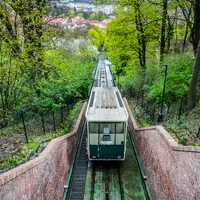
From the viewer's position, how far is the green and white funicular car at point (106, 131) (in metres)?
9.97

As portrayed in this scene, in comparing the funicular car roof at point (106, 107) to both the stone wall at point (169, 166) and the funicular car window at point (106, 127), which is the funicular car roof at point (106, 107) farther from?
the stone wall at point (169, 166)

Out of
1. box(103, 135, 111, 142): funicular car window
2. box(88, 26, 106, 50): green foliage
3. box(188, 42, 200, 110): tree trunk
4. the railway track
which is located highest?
box(88, 26, 106, 50): green foliage

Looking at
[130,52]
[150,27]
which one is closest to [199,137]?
[150,27]

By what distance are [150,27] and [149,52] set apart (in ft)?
12.8

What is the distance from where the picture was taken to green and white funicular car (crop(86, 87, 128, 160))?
32.7 ft

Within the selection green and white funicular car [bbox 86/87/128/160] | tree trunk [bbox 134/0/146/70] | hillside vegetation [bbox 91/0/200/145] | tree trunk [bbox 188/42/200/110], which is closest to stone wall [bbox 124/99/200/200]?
hillside vegetation [bbox 91/0/200/145]

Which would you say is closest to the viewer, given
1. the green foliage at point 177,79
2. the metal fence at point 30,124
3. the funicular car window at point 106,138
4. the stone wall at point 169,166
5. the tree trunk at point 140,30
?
the stone wall at point 169,166

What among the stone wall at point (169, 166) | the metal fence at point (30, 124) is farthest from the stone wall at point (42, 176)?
the stone wall at point (169, 166)

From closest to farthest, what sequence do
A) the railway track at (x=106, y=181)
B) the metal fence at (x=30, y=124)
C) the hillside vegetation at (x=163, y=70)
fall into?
1. the railway track at (x=106, y=181)
2. the hillside vegetation at (x=163, y=70)
3. the metal fence at (x=30, y=124)

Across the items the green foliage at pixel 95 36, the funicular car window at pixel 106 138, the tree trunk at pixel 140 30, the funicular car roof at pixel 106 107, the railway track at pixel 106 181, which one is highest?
the green foliage at pixel 95 36

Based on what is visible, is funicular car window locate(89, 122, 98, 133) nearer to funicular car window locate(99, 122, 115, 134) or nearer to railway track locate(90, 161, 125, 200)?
funicular car window locate(99, 122, 115, 134)

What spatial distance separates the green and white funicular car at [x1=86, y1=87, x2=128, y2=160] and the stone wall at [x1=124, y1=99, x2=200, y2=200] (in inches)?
55.9

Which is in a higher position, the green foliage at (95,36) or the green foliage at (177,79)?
the green foliage at (95,36)

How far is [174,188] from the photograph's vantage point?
22.5 feet
